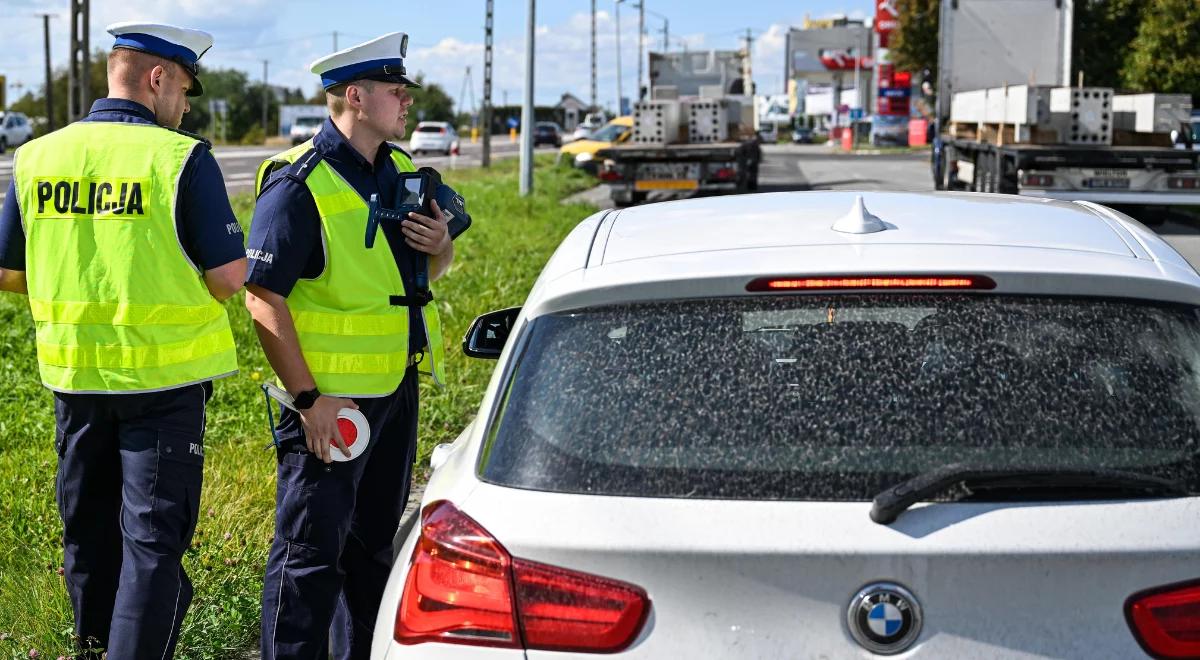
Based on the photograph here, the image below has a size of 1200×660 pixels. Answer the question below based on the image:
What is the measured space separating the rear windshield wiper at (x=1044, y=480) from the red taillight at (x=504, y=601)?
1.47 feet

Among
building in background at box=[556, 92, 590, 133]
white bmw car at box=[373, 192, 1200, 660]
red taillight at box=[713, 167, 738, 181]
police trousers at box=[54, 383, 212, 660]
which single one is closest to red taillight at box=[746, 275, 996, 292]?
white bmw car at box=[373, 192, 1200, 660]

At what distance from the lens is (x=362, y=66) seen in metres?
3.78

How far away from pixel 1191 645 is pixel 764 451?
68 cm

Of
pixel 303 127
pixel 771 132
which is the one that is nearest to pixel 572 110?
pixel 771 132

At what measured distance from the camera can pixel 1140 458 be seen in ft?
7.70

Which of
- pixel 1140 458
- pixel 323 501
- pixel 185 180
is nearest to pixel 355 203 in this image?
pixel 185 180

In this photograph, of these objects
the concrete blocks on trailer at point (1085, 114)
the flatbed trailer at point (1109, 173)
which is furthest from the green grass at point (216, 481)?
the concrete blocks on trailer at point (1085, 114)

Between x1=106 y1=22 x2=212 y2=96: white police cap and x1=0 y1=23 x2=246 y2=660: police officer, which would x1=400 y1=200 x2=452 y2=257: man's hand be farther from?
x1=106 y1=22 x2=212 y2=96: white police cap

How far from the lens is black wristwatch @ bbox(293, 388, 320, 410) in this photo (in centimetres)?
364

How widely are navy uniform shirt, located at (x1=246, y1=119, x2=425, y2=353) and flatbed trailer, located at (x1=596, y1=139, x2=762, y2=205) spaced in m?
18.0

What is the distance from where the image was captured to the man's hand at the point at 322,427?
3.63 m

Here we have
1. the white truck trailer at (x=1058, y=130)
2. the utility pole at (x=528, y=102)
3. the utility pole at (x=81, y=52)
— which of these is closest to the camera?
the white truck trailer at (x=1058, y=130)

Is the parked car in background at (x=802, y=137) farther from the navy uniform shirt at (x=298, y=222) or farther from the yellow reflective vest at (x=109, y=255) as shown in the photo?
the yellow reflective vest at (x=109, y=255)

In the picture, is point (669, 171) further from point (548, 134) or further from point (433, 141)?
point (548, 134)
